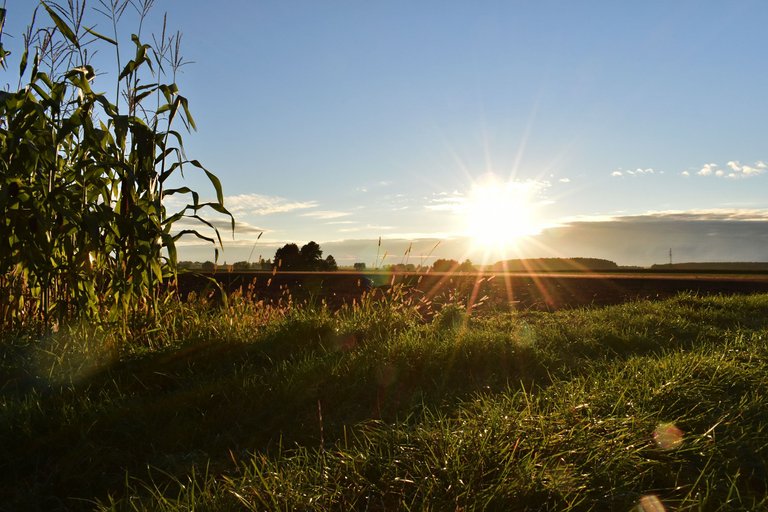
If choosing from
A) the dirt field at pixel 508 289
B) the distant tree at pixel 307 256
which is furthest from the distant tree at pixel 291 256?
the dirt field at pixel 508 289

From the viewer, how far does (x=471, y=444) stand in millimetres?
2148

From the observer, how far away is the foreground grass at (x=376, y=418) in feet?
6.45

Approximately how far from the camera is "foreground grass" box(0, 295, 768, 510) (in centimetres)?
197

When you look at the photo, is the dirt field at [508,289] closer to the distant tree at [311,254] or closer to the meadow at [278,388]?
the meadow at [278,388]

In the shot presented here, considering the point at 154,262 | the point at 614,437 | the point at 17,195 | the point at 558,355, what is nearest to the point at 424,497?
the point at 614,437

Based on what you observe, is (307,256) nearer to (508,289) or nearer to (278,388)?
(508,289)

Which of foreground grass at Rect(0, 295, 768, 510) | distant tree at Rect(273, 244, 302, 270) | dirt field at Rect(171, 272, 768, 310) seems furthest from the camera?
distant tree at Rect(273, 244, 302, 270)

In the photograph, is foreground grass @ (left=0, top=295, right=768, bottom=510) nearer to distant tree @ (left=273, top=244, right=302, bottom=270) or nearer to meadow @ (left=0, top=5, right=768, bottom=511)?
meadow @ (left=0, top=5, right=768, bottom=511)

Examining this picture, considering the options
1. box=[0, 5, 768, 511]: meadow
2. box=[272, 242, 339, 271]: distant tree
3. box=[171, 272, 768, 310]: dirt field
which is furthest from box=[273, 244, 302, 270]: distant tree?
box=[0, 5, 768, 511]: meadow

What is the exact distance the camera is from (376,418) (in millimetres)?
3086

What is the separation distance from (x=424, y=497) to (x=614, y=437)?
3.39ft

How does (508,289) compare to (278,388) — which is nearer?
(278,388)

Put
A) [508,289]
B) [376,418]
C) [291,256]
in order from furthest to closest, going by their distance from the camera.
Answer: [291,256] < [508,289] < [376,418]

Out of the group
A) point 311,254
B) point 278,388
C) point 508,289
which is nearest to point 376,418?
point 278,388
